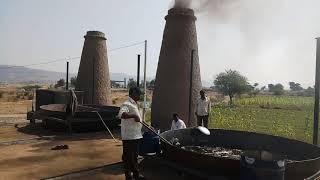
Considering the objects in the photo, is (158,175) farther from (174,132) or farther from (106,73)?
(106,73)

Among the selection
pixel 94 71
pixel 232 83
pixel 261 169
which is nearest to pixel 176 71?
Answer: pixel 94 71

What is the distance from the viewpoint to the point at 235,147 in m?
7.29

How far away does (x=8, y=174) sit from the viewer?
5961mm

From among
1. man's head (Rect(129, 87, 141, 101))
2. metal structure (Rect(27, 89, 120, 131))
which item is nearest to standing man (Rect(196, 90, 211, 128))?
metal structure (Rect(27, 89, 120, 131))

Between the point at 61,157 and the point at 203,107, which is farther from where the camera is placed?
the point at 203,107

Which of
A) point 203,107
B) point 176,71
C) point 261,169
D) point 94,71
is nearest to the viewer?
point 261,169

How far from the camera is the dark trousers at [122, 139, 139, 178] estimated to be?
16.6 ft

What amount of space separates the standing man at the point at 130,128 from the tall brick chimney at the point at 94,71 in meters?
9.28

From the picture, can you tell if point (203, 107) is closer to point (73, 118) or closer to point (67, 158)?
point (67, 158)

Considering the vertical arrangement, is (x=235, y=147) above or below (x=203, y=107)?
below

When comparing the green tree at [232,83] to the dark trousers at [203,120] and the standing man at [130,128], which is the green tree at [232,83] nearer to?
the dark trousers at [203,120]

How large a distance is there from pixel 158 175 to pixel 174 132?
5.13 ft

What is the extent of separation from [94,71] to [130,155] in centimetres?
959

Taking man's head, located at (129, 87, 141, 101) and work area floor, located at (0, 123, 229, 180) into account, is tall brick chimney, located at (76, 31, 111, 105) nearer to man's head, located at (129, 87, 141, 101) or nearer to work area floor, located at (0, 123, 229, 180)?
work area floor, located at (0, 123, 229, 180)
